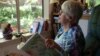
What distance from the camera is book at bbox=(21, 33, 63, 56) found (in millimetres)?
1445


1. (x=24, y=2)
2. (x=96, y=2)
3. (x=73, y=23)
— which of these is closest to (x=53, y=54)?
(x=73, y=23)

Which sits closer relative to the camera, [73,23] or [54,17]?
[73,23]

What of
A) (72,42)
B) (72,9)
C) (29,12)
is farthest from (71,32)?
(29,12)

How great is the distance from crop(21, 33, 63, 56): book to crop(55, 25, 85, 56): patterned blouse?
15 centimetres

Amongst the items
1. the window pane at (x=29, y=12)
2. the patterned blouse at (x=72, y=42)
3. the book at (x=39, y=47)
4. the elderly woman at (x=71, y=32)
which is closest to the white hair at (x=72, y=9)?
the elderly woman at (x=71, y=32)

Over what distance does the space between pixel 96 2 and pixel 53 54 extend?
1727mm

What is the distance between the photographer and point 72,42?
5.28 ft

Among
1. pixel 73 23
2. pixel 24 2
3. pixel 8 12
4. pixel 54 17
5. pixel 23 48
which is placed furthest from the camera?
pixel 54 17

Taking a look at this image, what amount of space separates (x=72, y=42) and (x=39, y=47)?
11.9 inches

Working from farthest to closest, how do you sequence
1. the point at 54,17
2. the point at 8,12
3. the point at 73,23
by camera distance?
the point at 54,17 < the point at 8,12 < the point at 73,23

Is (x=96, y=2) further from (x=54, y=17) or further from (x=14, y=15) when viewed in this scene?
(x=14, y=15)

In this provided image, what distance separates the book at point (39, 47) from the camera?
4.74 feet

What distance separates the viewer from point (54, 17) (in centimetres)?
299

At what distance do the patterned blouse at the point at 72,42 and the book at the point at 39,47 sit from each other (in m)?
0.15
